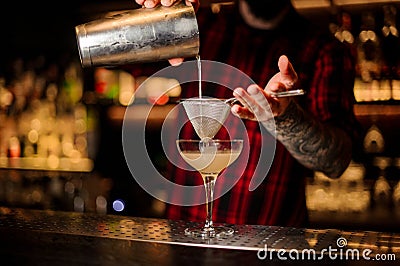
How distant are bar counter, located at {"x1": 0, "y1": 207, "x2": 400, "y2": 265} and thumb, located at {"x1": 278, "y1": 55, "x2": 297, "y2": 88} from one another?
0.37 meters

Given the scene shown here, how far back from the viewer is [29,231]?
1511 mm

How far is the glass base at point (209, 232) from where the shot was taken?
146 centimetres

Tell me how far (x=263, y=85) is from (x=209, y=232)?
37.2 inches

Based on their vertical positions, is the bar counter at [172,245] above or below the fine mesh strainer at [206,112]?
below

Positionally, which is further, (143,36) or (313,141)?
(313,141)

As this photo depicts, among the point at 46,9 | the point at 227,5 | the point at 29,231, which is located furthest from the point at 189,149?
the point at 46,9

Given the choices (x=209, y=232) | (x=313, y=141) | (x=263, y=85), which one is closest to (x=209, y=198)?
(x=209, y=232)

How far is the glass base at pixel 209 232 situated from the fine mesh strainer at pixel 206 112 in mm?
221

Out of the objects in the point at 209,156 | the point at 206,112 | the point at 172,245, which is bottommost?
the point at 172,245

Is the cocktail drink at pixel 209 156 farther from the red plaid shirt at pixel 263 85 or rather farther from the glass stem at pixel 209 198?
the red plaid shirt at pixel 263 85

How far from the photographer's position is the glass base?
57.3 inches

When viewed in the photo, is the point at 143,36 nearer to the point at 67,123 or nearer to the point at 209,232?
the point at 209,232

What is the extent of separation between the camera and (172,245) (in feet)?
4.51

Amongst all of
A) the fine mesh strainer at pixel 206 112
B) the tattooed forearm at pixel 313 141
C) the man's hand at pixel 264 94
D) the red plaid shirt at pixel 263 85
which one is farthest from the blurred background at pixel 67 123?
the fine mesh strainer at pixel 206 112
